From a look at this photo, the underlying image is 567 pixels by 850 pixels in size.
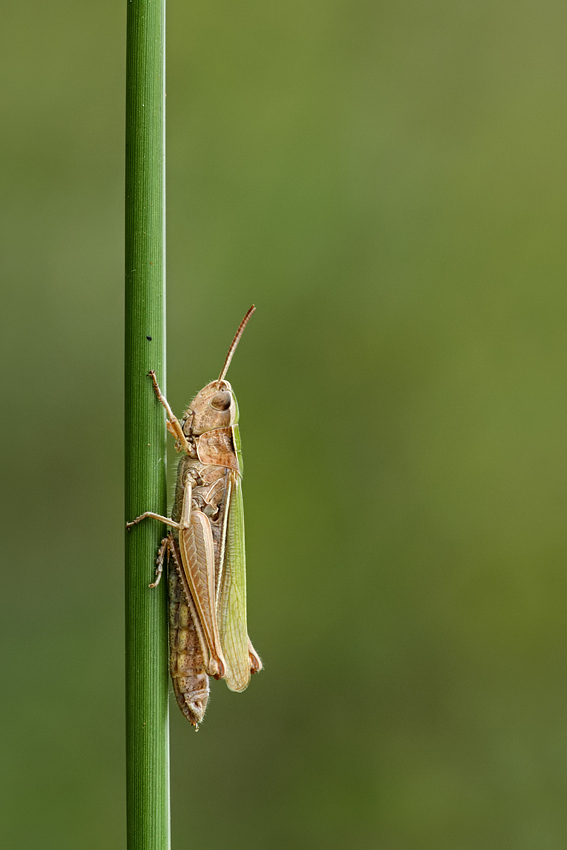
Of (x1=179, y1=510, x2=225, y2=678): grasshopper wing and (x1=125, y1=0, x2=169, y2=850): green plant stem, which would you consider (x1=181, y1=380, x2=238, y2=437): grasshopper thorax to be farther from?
(x1=125, y1=0, x2=169, y2=850): green plant stem

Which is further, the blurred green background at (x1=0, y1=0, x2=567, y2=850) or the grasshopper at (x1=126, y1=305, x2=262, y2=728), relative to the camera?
the blurred green background at (x1=0, y1=0, x2=567, y2=850)

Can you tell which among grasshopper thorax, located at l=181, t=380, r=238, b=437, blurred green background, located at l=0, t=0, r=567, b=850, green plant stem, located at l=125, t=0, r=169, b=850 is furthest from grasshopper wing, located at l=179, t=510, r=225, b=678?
blurred green background, located at l=0, t=0, r=567, b=850

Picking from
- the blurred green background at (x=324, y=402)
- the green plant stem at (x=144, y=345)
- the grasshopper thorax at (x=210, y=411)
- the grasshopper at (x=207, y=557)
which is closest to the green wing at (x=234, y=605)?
the grasshopper at (x=207, y=557)

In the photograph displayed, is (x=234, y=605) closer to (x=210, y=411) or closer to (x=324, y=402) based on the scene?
(x=210, y=411)

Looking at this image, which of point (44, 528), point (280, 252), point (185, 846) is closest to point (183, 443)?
point (44, 528)

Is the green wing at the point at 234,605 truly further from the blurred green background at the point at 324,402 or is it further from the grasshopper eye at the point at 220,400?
the blurred green background at the point at 324,402

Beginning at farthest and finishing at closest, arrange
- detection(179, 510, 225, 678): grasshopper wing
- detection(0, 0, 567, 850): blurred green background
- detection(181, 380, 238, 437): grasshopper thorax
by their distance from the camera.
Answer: detection(0, 0, 567, 850): blurred green background < detection(181, 380, 238, 437): grasshopper thorax < detection(179, 510, 225, 678): grasshopper wing
